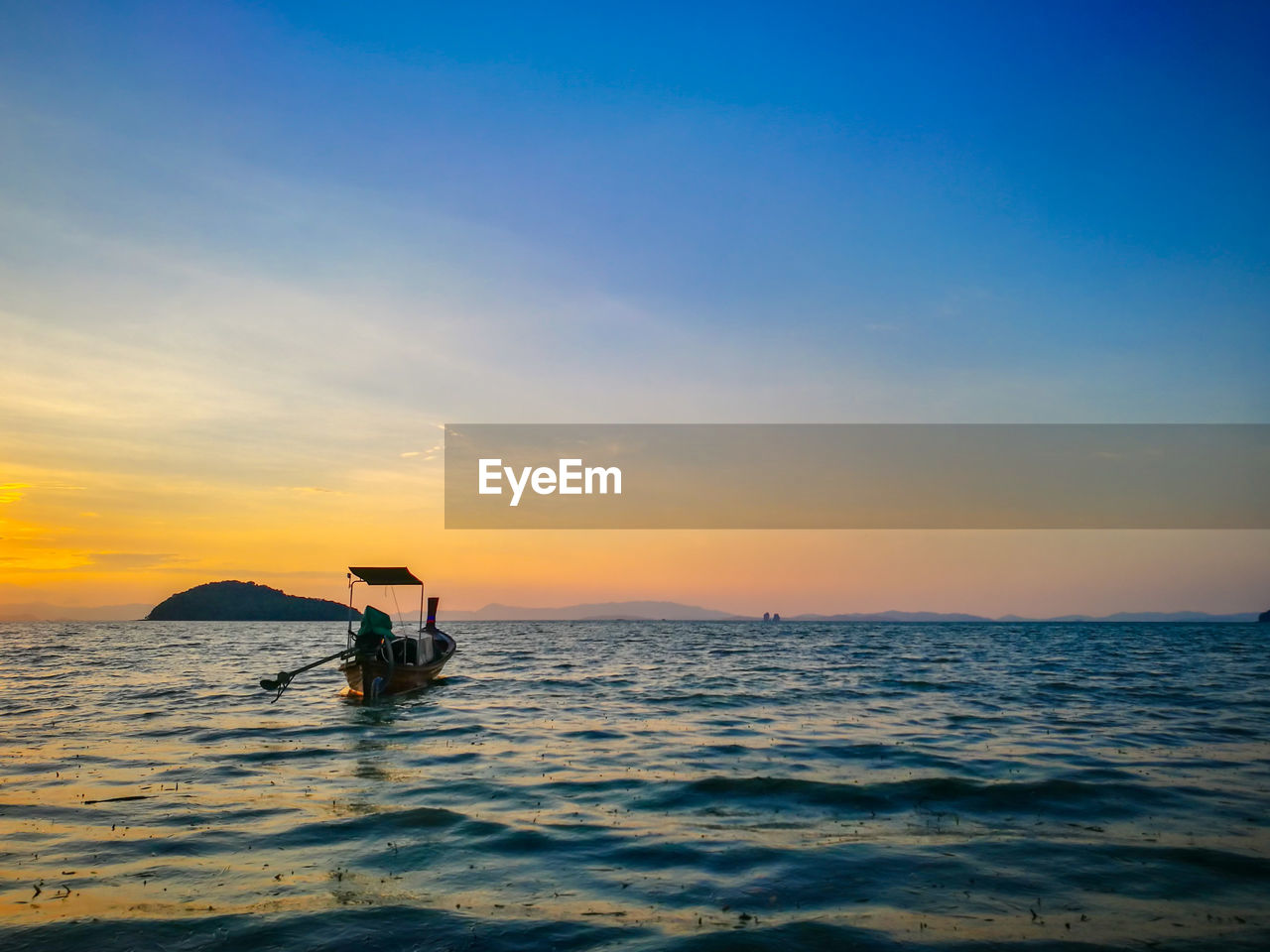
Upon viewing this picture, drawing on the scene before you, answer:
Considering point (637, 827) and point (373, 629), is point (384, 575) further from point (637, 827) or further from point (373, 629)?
point (637, 827)

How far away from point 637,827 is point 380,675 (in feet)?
79.5

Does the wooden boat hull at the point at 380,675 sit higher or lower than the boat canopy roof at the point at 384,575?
lower

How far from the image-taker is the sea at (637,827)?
10406 mm

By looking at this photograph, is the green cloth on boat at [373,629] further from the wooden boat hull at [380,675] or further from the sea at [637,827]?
the sea at [637,827]

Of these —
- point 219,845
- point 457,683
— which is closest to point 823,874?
point 219,845

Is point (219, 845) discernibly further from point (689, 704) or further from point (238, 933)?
point (689, 704)

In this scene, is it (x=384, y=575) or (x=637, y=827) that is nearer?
(x=637, y=827)

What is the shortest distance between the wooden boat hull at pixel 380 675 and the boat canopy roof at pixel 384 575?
447cm

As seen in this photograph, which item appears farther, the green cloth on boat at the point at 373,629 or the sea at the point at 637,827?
the green cloth on boat at the point at 373,629

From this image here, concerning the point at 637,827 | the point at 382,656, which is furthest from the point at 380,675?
the point at 637,827

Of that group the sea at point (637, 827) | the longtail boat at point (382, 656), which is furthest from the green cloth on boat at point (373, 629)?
the sea at point (637, 827)

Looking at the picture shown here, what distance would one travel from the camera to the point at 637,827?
1517 centimetres

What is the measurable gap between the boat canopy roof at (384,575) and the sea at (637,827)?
8.25 meters

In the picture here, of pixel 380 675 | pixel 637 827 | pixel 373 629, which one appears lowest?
pixel 380 675
